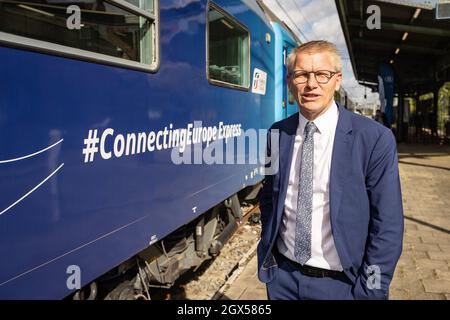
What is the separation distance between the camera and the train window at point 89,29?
179 centimetres

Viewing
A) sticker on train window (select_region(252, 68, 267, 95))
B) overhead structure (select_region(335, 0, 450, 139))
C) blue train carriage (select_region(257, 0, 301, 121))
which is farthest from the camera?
overhead structure (select_region(335, 0, 450, 139))

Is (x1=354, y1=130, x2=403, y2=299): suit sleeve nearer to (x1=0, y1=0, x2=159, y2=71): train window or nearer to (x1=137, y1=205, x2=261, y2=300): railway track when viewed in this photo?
(x1=0, y1=0, x2=159, y2=71): train window

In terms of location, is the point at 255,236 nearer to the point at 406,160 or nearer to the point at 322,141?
the point at 322,141

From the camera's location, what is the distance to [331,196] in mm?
1841

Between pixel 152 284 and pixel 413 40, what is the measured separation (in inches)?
577

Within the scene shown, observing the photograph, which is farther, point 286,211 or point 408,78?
point 408,78

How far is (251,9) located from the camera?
16.4 ft

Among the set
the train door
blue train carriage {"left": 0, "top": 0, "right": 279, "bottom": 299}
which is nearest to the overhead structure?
the train door

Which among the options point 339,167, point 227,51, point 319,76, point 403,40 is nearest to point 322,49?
point 319,76

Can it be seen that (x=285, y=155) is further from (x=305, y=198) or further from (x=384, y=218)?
(x=384, y=218)

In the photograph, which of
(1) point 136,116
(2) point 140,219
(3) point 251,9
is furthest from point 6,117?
(3) point 251,9

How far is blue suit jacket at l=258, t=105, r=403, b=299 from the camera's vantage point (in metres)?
1.79

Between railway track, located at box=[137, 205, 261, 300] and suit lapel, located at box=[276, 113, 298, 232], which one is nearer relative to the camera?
suit lapel, located at box=[276, 113, 298, 232]

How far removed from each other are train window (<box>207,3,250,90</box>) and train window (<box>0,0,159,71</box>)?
1.05 m
